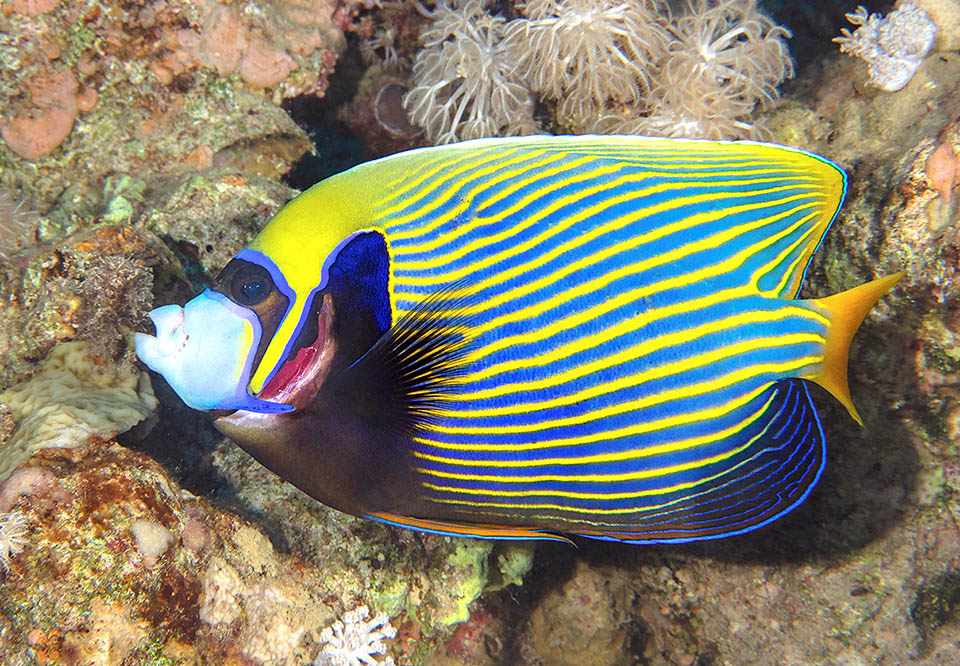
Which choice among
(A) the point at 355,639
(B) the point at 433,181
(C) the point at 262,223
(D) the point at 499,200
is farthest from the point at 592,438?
(C) the point at 262,223

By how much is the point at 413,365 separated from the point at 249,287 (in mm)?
452

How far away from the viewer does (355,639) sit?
6.91 feet

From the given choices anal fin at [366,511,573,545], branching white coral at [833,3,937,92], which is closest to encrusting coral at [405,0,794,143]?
branching white coral at [833,3,937,92]

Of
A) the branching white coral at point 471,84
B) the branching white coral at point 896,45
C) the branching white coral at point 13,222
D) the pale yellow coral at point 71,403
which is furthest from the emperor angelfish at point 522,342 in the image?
the branching white coral at point 13,222

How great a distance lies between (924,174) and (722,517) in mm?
1374

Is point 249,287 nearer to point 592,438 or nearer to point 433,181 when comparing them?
point 433,181

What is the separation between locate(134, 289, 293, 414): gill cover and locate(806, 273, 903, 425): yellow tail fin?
1.44 m

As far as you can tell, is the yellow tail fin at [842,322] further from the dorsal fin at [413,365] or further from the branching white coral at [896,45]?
the branching white coral at [896,45]

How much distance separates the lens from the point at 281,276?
136 centimetres

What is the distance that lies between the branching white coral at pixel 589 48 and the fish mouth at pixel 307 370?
1.85m

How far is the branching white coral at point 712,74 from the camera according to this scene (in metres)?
2.55

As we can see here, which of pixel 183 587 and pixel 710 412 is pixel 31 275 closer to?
pixel 183 587

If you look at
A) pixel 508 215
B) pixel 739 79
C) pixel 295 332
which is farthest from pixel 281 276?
pixel 739 79

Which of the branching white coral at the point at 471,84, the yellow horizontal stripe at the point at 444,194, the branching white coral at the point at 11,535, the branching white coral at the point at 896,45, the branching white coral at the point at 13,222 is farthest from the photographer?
the branching white coral at the point at 471,84
